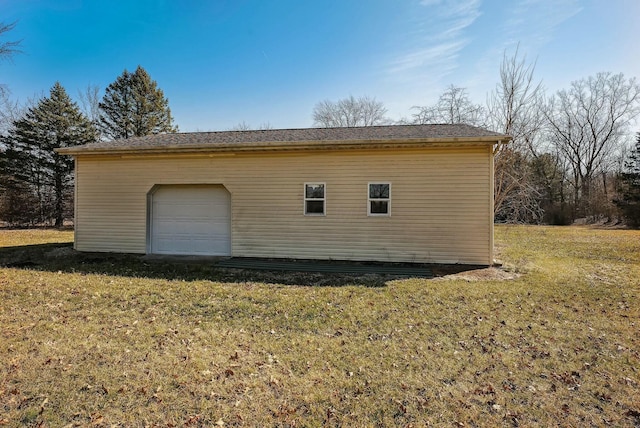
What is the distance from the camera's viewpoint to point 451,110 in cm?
1931

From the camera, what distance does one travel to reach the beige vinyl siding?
28.9ft

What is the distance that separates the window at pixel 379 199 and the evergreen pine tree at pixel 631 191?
94.1ft

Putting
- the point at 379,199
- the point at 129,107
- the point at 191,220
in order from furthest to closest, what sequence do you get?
the point at 129,107 → the point at 191,220 → the point at 379,199

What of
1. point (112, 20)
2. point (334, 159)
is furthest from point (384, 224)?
point (112, 20)

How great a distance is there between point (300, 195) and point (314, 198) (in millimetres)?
425

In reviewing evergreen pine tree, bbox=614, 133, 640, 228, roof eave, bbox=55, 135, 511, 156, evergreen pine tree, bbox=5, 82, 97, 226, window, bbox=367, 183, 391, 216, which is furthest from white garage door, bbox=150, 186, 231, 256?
evergreen pine tree, bbox=614, 133, 640, 228

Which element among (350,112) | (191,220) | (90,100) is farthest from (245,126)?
(191,220)

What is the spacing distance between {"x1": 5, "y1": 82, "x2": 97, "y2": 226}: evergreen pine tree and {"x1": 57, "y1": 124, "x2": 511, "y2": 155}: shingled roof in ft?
49.7

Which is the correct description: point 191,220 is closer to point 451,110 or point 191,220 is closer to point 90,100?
point 451,110

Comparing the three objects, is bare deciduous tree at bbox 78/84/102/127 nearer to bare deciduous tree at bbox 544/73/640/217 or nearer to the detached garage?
the detached garage

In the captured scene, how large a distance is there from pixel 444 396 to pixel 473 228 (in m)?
6.75

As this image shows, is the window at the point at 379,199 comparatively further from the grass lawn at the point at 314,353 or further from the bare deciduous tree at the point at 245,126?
the bare deciduous tree at the point at 245,126

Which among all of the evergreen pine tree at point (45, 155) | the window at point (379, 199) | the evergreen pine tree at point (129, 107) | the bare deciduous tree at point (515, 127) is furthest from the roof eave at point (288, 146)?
the evergreen pine tree at point (129, 107)

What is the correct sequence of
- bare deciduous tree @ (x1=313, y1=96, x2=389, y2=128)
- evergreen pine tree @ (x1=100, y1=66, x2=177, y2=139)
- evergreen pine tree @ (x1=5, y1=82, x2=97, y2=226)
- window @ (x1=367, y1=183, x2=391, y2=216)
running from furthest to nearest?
1. bare deciduous tree @ (x1=313, y1=96, x2=389, y2=128)
2. evergreen pine tree @ (x1=100, y1=66, x2=177, y2=139)
3. evergreen pine tree @ (x1=5, y1=82, x2=97, y2=226)
4. window @ (x1=367, y1=183, x2=391, y2=216)
